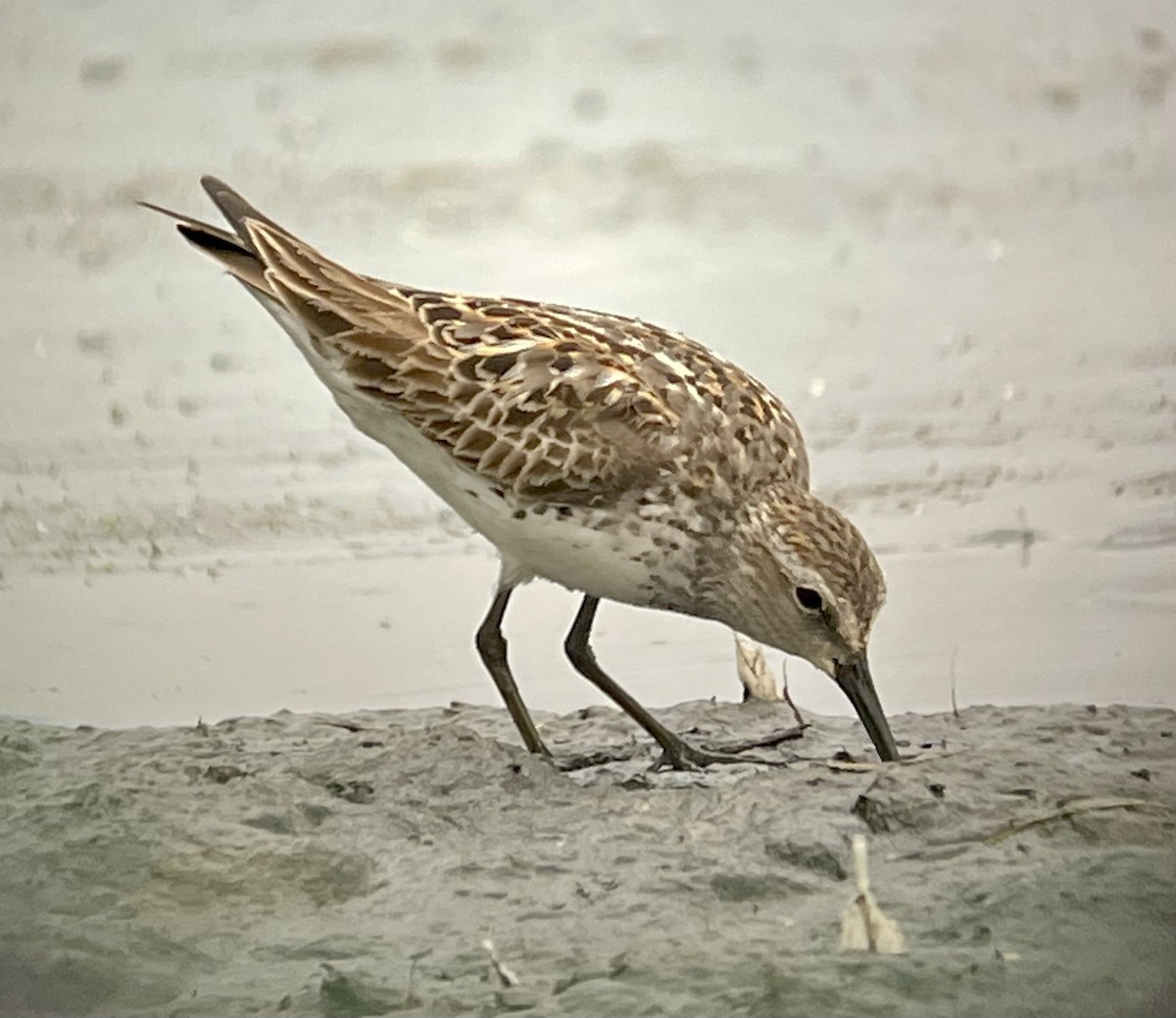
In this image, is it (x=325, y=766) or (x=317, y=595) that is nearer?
(x=325, y=766)

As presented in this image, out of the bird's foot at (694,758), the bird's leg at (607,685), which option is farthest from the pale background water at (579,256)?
the bird's foot at (694,758)

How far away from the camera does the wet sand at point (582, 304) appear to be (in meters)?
2.28

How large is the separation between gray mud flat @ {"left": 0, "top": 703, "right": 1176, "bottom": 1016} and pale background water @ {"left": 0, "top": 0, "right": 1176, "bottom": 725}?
0.36 metres

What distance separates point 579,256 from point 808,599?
0.78 m

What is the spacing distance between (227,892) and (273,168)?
129cm

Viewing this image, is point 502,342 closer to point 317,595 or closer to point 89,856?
point 317,595

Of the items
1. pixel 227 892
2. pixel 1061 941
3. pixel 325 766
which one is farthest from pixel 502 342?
pixel 1061 941

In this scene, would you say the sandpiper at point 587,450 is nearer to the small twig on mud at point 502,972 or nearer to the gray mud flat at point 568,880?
the gray mud flat at point 568,880

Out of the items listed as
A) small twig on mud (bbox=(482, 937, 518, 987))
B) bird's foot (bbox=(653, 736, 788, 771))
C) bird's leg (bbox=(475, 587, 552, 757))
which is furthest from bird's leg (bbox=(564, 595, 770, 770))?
small twig on mud (bbox=(482, 937, 518, 987))

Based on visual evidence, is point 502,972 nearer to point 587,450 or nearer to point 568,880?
point 568,880

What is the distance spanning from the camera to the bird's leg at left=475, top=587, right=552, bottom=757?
2252mm

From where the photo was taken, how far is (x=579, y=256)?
2533mm

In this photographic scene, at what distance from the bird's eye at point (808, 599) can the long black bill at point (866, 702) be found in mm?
85

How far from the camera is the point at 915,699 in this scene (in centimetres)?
230
